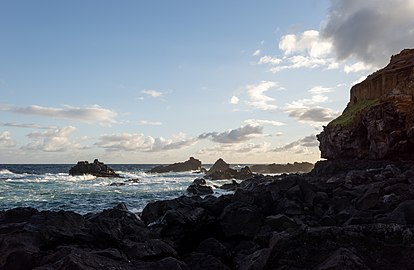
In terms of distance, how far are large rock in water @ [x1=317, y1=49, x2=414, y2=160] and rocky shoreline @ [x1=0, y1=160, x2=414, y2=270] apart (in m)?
10.3

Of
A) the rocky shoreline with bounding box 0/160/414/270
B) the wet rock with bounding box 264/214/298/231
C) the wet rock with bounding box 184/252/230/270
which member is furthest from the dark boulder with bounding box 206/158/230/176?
the wet rock with bounding box 184/252/230/270

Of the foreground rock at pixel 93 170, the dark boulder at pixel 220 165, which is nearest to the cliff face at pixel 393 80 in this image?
the foreground rock at pixel 93 170

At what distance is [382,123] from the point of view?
3344 centimetres

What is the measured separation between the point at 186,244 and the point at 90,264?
7.12m

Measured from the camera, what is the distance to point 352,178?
27.8 m

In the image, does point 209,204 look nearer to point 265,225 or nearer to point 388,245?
point 265,225

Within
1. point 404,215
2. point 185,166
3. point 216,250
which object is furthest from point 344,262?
point 185,166

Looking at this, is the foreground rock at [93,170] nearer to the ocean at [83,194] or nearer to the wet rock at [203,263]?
the ocean at [83,194]

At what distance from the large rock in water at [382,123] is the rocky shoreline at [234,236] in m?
10.3

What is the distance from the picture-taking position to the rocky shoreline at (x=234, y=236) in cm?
764

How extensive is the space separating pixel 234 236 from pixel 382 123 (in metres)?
23.5

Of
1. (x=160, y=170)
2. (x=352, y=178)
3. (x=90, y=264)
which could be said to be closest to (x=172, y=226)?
(x=90, y=264)

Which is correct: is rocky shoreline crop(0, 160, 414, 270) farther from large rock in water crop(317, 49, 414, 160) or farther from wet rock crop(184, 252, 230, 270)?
large rock in water crop(317, 49, 414, 160)

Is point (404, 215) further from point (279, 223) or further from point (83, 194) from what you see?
point (83, 194)
